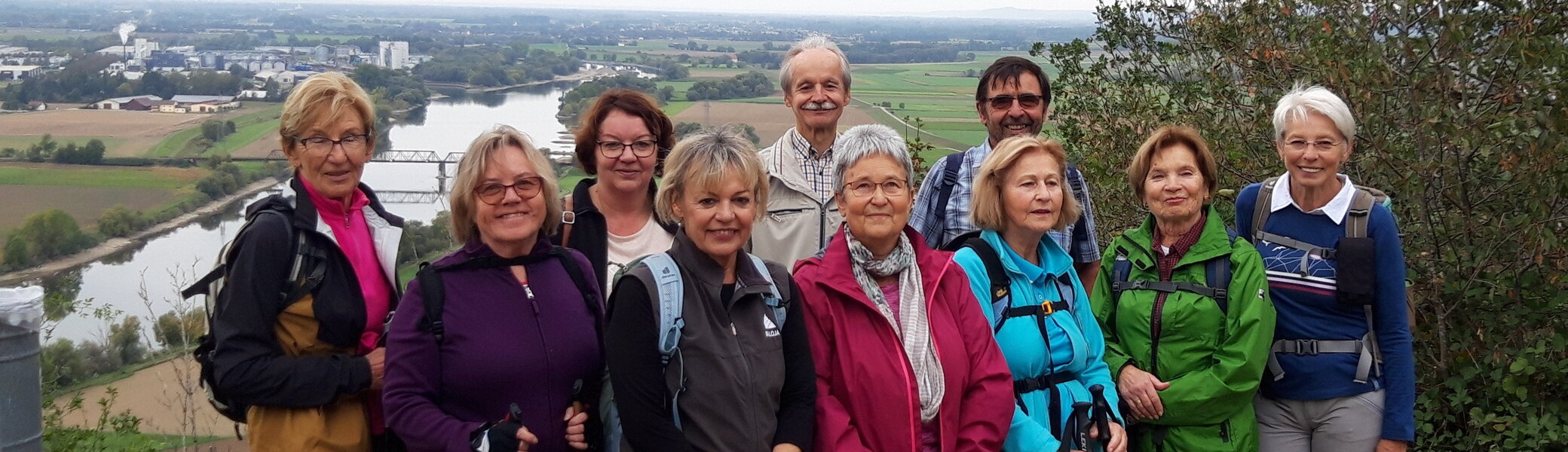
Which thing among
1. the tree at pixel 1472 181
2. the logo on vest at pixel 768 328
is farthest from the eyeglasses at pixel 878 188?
the tree at pixel 1472 181

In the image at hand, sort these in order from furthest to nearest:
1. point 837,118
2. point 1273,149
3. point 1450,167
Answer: point 1273,149 → point 1450,167 → point 837,118

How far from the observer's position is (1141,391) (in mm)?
3412

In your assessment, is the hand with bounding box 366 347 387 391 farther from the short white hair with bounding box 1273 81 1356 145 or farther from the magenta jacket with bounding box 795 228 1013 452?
the short white hair with bounding box 1273 81 1356 145

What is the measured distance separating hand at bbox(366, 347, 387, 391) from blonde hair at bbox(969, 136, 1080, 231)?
6.17 ft

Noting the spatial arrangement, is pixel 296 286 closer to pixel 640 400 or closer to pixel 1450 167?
pixel 640 400

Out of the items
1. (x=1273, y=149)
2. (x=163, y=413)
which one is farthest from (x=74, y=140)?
(x=1273, y=149)

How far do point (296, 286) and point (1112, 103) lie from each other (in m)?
6.38

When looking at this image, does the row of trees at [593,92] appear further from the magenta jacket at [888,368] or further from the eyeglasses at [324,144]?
the magenta jacket at [888,368]

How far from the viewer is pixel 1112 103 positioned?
308 inches

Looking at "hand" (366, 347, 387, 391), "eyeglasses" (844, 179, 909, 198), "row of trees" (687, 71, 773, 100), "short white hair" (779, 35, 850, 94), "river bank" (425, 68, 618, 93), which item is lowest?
"river bank" (425, 68, 618, 93)

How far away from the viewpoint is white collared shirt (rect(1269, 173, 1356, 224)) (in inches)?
135

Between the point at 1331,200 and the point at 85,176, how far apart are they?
29.0 m

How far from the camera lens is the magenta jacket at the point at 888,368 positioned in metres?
2.88

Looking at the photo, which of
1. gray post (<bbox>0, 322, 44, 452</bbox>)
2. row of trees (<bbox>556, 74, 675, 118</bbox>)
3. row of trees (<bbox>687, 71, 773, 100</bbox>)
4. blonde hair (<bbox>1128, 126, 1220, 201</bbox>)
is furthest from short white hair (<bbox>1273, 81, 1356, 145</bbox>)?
row of trees (<bbox>687, 71, 773, 100</bbox>)
